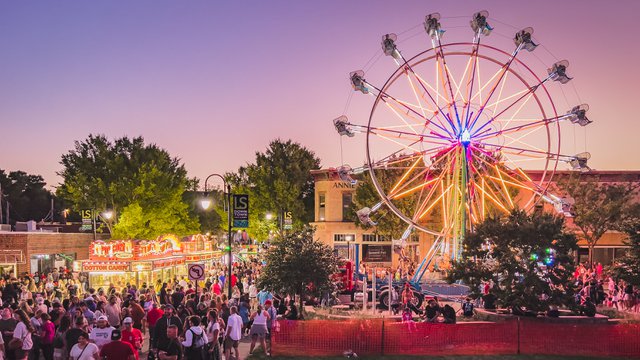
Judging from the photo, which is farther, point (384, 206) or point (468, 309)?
point (384, 206)

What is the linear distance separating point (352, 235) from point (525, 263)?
34.5 m

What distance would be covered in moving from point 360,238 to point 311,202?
21.1 m

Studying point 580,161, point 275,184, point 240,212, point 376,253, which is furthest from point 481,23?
point 275,184

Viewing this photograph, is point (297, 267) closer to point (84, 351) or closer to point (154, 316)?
point (154, 316)

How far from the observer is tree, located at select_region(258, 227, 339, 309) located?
23078 mm

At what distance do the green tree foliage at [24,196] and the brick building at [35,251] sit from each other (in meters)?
51.1

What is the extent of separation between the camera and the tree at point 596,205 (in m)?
45.5

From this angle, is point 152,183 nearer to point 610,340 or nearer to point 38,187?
point 610,340

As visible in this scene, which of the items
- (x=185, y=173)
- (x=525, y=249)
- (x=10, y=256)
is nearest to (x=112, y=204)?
(x=185, y=173)

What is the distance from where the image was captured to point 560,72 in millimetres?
27891

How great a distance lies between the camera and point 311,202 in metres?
77.7

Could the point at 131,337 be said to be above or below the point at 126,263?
above

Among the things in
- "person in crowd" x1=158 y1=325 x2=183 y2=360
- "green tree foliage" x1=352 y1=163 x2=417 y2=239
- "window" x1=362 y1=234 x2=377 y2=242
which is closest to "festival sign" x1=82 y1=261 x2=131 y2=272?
"person in crowd" x1=158 y1=325 x2=183 y2=360

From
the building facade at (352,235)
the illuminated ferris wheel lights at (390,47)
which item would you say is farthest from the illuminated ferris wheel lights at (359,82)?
the building facade at (352,235)
